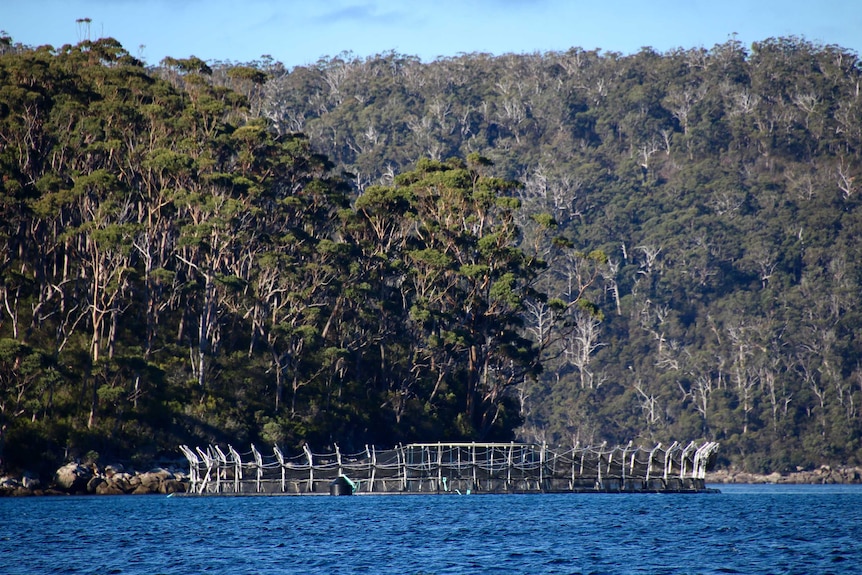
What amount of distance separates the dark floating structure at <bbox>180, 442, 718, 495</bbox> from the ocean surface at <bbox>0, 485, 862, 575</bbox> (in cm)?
221

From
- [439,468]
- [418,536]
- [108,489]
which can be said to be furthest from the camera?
[439,468]

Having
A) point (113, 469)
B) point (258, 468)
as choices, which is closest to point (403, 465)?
point (258, 468)

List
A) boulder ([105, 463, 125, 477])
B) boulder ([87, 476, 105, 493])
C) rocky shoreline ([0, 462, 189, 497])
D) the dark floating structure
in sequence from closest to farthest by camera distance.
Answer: rocky shoreline ([0, 462, 189, 497])
boulder ([87, 476, 105, 493])
boulder ([105, 463, 125, 477])
the dark floating structure

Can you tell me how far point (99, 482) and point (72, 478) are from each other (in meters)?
2.03

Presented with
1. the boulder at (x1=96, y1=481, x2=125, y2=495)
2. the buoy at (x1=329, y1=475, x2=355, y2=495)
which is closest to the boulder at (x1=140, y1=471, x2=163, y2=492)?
the boulder at (x1=96, y1=481, x2=125, y2=495)

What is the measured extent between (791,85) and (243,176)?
138 m

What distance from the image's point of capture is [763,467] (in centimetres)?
13000

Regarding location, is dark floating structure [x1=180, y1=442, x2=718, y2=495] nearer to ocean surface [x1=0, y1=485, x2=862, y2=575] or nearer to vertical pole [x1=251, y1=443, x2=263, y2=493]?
vertical pole [x1=251, y1=443, x2=263, y2=493]

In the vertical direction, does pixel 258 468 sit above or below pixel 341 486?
above

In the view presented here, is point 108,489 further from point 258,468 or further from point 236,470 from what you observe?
point 258,468

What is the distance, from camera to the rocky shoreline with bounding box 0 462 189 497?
2539 inches

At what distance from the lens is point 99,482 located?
6788cm

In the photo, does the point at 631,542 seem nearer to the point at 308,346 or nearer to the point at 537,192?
the point at 308,346

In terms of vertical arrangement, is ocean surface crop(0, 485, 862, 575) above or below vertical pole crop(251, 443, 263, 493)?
below
